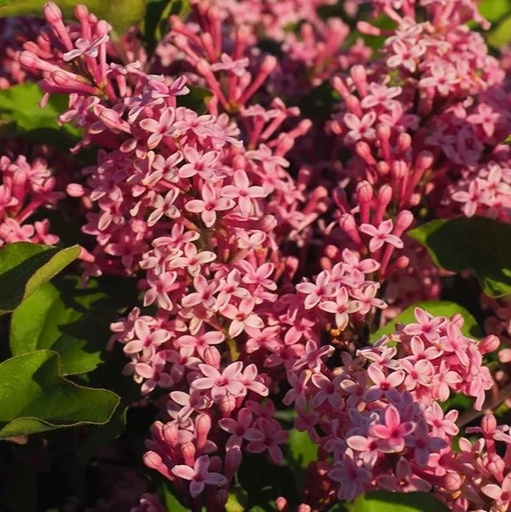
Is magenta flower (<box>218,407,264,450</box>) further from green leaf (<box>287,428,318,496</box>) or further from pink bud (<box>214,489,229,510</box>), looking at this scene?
green leaf (<box>287,428,318,496</box>)

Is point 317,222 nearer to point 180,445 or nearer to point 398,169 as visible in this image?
point 398,169

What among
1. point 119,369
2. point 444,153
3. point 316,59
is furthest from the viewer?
point 316,59

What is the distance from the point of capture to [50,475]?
6.55 ft

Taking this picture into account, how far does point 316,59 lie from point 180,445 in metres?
1.38

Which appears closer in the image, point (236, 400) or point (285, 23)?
point (236, 400)

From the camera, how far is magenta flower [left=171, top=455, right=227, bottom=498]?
130 cm

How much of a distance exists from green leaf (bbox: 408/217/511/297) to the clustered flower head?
0.04m

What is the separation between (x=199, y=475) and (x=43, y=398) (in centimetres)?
27

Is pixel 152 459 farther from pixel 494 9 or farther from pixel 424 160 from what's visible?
pixel 494 9

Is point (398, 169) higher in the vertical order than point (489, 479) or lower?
higher

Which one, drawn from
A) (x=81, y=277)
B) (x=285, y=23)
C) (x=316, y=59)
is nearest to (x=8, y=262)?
(x=81, y=277)

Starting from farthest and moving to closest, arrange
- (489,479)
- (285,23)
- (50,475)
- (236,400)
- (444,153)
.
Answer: (285,23) < (50,475) < (444,153) < (236,400) < (489,479)

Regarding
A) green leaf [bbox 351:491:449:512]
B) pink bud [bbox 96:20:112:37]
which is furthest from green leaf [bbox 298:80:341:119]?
green leaf [bbox 351:491:449:512]

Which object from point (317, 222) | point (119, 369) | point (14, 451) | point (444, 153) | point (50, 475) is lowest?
point (50, 475)
